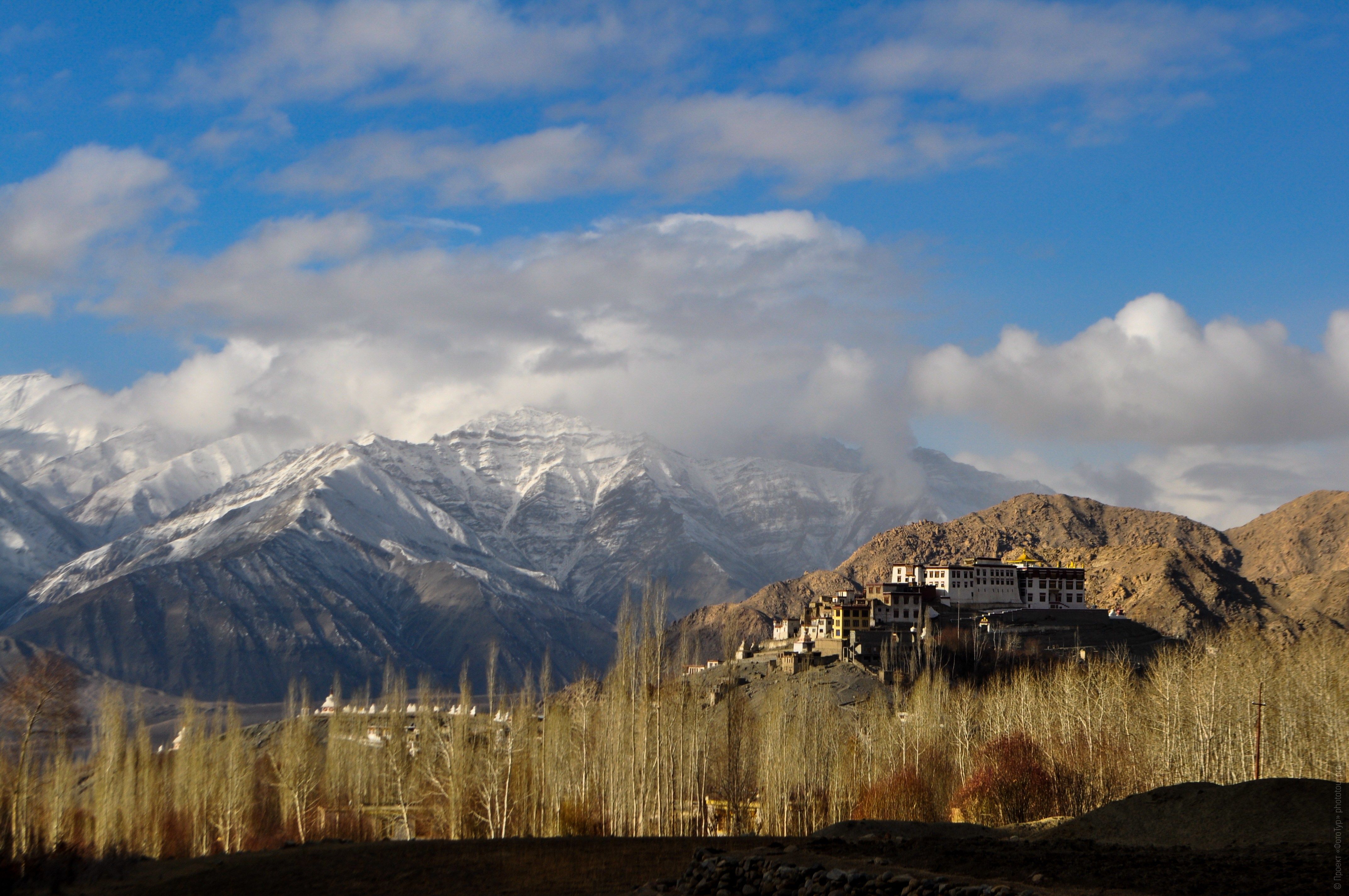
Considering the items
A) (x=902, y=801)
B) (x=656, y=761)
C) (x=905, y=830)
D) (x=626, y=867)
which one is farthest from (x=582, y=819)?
(x=905, y=830)

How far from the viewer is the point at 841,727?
364ft

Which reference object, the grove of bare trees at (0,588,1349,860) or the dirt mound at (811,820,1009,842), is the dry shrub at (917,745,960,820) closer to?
the grove of bare trees at (0,588,1349,860)

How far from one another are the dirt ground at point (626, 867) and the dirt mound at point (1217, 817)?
412 cm

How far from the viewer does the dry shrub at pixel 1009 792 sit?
69125mm

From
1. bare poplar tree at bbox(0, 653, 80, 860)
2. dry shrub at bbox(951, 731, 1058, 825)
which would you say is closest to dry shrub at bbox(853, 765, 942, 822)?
dry shrub at bbox(951, 731, 1058, 825)

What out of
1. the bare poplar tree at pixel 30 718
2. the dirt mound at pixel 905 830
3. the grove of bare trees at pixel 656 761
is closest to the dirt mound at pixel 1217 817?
the dirt mound at pixel 905 830

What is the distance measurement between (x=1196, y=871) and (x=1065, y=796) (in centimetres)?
3707

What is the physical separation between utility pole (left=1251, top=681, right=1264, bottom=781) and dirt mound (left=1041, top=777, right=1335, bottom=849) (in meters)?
8.60

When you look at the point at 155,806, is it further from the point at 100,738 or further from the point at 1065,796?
the point at 1065,796

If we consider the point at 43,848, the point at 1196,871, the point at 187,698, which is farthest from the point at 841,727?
the point at 1196,871

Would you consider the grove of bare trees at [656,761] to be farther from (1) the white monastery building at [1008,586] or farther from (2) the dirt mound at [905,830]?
(1) the white monastery building at [1008,586]

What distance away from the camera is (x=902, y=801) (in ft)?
246

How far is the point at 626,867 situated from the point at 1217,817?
76.1ft

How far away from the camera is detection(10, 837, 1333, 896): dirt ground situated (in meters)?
34.9
